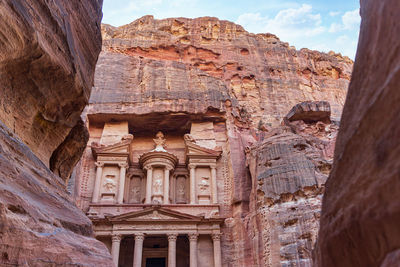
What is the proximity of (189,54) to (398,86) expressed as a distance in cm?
3031

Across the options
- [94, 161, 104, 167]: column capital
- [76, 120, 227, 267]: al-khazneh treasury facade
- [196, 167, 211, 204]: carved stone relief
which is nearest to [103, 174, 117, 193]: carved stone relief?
[76, 120, 227, 267]: al-khazneh treasury facade

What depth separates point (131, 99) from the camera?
2283 centimetres

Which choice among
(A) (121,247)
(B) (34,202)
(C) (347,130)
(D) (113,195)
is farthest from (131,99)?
(C) (347,130)

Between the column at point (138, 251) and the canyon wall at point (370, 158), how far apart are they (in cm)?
1591

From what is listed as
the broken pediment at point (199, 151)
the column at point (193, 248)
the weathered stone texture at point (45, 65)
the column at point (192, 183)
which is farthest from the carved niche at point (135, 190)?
the weathered stone texture at point (45, 65)

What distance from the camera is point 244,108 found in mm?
25438

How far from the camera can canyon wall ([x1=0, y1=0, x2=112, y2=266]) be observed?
9.55 ft

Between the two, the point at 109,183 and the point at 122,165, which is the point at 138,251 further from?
the point at 122,165

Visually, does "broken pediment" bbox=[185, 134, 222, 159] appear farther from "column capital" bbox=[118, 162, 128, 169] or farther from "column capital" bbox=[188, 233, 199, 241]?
"column capital" bbox=[188, 233, 199, 241]

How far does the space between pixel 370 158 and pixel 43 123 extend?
5809 mm

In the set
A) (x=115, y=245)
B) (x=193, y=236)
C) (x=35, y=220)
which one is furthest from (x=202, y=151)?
(x=35, y=220)

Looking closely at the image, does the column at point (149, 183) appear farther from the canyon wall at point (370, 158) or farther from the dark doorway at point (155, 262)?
the canyon wall at point (370, 158)

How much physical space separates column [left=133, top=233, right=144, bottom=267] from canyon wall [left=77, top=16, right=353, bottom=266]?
4.22 m

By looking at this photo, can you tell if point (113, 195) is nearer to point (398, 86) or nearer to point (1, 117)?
point (1, 117)
